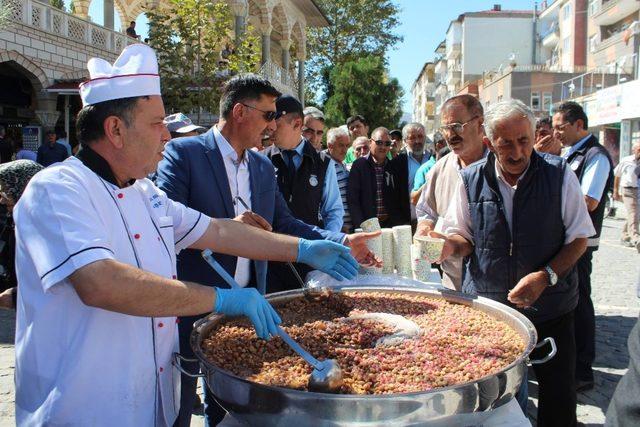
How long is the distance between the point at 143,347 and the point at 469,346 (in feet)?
3.49

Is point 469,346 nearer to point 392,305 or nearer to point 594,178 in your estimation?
point 392,305

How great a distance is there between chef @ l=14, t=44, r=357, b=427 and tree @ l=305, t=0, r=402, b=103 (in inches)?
Result: 1381

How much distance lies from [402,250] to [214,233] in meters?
1.60

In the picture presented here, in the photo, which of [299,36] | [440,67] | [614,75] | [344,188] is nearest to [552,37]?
[614,75]

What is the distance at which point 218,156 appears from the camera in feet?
9.45

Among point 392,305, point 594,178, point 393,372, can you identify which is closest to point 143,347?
point 393,372

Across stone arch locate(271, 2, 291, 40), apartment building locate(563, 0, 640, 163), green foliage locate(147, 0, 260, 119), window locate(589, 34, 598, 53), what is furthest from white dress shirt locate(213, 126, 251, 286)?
window locate(589, 34, 598, 53)

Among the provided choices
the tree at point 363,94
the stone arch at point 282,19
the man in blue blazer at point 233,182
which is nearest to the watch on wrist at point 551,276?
the man in blue blazer at point 233,182

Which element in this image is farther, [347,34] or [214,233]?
[347,34]

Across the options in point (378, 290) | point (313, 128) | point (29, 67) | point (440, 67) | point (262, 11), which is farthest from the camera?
point (440, 67)

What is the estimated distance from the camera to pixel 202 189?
281cm

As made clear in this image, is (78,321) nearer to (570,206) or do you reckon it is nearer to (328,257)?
(328,257)

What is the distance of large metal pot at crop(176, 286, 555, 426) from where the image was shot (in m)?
1.34

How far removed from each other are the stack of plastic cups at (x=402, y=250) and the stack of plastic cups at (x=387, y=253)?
28 mm
